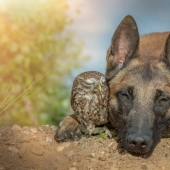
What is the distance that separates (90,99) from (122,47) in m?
0.99

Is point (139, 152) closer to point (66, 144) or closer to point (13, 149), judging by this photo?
point (66, 144)

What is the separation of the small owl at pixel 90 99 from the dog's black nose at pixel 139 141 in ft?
3.09

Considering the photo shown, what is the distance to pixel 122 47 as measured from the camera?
6.69 meters

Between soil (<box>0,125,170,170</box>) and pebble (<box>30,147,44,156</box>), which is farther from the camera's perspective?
pebble (<box>30,147,44,156</box>)

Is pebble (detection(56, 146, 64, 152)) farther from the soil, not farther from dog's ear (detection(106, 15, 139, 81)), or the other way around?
dog's ear (detection(106, 15, 139, 81))

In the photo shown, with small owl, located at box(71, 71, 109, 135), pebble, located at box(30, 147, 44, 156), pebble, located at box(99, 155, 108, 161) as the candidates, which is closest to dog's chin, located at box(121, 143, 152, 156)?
pebble, located at box(99, 155, 108, 161)

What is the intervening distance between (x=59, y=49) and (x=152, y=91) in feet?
17.5

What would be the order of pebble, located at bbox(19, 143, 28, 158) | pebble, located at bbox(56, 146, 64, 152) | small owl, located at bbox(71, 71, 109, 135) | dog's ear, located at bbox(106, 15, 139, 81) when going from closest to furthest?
pebble, located at bbox(19, 143, 28, 158) → pebble, located at bbox(56, 146, 64, 152) → small owl, located at bbox(71, 71, 109, 135) → dog's ear, located at bbox(106, 15, 139, 81)

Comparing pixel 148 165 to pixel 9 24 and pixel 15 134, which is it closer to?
pixel 15 134

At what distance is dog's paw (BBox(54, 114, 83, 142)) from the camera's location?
6461mm

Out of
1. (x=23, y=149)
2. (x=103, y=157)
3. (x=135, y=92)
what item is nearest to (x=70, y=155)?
(x=103, y=157)

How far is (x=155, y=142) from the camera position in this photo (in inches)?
230

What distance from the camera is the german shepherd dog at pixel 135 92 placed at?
5711mm

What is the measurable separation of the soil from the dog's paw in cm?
12
